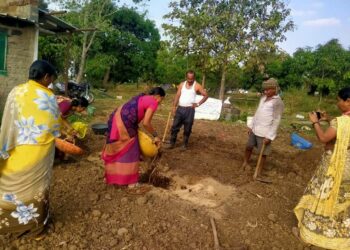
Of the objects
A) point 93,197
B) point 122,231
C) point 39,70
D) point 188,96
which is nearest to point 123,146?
point 93,197

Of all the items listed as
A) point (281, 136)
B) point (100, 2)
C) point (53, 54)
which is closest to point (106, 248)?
point (281, 136)

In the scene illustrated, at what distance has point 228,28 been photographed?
1510 cm

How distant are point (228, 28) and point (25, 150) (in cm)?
1345

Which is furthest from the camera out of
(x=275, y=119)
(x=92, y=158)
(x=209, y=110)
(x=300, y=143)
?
(x=209, y=110)

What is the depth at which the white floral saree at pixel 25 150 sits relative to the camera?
2.83 meters

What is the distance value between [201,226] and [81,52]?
1881 centimetres

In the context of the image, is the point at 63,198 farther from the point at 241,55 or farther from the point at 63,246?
the point at 241,55

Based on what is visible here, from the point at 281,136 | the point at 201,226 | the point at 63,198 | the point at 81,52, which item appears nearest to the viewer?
the point at 201,226

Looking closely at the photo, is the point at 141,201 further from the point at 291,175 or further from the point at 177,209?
the point at 291,175

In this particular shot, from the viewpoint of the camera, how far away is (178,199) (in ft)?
14.5

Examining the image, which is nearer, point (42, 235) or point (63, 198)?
point (42, 235)

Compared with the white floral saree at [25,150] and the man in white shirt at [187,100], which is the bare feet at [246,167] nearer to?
the man in white shirt at [187,100]

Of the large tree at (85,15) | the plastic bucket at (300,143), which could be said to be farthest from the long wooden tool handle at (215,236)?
the large tree at (85,15)

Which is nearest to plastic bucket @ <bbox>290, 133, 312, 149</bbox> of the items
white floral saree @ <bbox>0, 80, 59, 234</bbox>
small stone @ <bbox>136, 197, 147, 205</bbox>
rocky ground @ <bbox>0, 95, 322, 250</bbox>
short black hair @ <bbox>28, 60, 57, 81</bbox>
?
rocky ground @ <bbox>0, 95, 322, 250</bbox>
